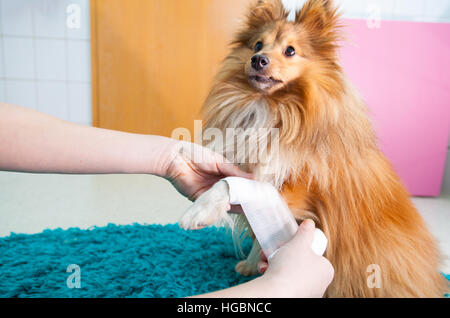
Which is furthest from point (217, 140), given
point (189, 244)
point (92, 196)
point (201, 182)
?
point (92, 196)

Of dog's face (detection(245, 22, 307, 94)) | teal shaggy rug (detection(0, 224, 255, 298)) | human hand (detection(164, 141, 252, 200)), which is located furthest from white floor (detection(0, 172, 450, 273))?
dog's face (detection(245, 22, 307, 94))

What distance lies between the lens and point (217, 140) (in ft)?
4.20

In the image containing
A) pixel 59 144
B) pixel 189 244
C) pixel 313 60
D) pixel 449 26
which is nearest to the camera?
pixel 59 144

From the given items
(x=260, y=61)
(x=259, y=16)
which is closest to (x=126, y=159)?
(x=260, y=61)

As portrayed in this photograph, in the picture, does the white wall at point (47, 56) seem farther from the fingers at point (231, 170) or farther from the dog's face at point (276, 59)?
the fingers at point (231, 170)

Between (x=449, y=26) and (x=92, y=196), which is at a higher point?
(x=449, y=26)

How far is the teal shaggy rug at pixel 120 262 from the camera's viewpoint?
4.39 ft

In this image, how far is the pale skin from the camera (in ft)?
2.64

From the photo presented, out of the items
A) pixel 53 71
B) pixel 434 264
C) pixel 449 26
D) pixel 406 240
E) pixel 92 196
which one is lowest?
pixel 92 196

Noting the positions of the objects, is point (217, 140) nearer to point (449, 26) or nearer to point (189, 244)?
point (189, 244)

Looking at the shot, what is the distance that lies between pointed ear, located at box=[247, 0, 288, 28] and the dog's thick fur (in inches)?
3.2

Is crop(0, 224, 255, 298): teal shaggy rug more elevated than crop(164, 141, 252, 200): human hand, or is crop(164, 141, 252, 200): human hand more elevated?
crop(164, 141, 252, 200): human hand

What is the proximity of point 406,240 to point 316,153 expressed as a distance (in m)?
0.43

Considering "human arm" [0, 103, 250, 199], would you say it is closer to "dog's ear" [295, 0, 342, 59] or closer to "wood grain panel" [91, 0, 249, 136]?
"dog's ear" [295, 0, 342, 59]
